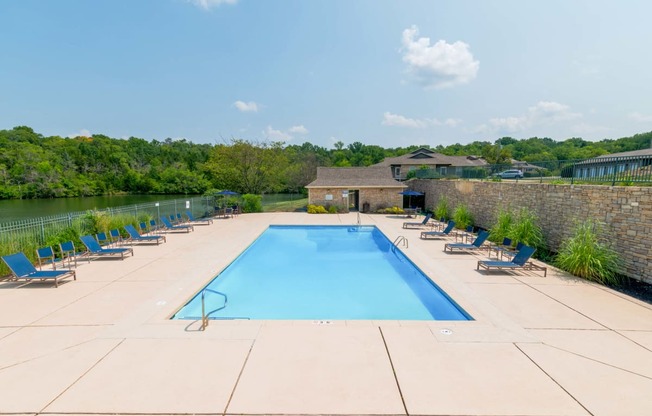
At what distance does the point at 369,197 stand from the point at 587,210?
53.2 ft

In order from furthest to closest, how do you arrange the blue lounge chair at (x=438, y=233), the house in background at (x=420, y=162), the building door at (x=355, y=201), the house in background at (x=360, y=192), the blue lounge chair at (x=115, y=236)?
the house in background at (x=420, y=162)
the building door at (x=355, y=201)
the house in background at (x=360, y=192)
the blue lounge chair at (x=438, y=233)
the blue lounge chair at (x=115, y=236)

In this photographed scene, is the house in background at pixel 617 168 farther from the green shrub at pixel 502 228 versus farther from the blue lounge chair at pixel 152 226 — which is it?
the blue lounge chair at pixel 152 226

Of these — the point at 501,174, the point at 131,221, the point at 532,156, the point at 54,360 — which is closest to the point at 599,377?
the point at 54,360

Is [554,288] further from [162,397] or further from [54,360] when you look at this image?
[54,360]

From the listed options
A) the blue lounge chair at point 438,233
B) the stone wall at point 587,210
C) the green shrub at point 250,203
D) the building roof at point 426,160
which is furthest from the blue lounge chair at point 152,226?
the building roof at point 426,160

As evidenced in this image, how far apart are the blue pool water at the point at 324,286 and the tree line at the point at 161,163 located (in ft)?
57.7

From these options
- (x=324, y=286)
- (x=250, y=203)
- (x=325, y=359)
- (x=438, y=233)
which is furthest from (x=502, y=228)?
(x=250, y=203)

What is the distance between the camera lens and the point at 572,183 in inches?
443

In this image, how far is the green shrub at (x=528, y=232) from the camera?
39.0 feet

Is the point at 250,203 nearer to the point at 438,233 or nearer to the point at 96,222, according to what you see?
the point at 96,222

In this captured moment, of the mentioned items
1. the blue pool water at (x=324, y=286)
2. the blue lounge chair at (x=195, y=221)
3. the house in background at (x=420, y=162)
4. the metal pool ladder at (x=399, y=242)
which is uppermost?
the house in background at (x=420, y=162)

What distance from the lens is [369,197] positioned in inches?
1006

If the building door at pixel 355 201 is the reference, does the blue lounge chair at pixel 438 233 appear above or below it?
below

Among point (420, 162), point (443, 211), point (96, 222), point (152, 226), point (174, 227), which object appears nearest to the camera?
point (96, 222)
